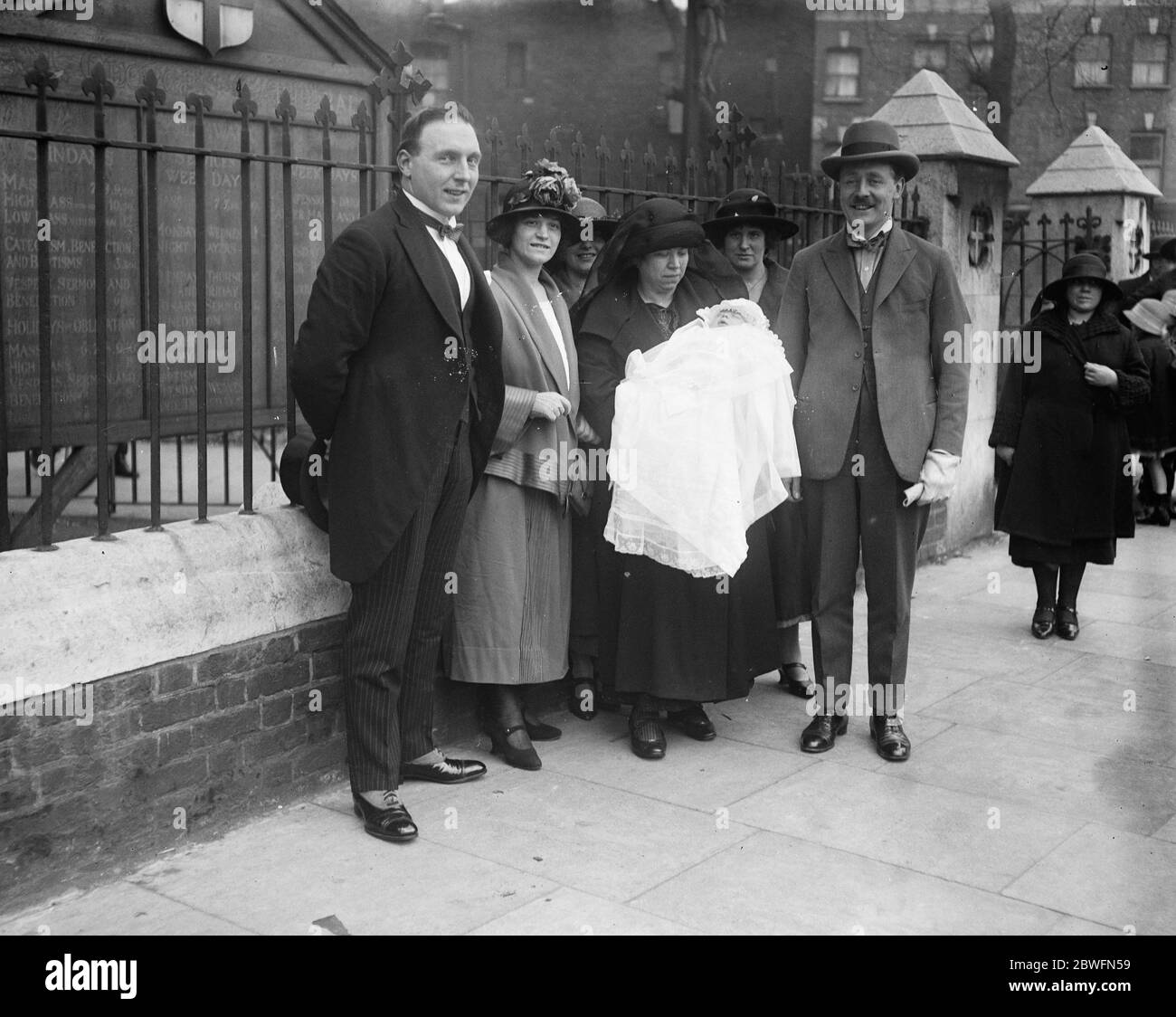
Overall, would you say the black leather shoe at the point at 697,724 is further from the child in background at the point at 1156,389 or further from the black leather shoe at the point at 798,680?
the child in background at the point at 1156,389

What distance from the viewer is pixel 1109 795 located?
15.9 ft

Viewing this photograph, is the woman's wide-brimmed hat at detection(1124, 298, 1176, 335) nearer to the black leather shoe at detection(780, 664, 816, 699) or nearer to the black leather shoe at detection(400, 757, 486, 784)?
the black leather shoe at detection(780, 664, 816, 699)

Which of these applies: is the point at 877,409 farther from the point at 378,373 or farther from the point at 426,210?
the point at 378,373

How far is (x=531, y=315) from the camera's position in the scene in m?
5.16

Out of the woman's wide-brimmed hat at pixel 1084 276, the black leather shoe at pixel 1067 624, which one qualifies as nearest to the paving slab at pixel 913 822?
the black leather shoe at pixel 1067 624

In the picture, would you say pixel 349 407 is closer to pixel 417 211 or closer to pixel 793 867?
pixel 417 211

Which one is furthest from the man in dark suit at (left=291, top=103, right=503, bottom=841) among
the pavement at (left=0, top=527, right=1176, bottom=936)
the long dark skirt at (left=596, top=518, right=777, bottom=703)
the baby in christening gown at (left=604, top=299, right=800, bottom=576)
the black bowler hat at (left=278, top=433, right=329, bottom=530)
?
the long dark skirt at (left=596, top=518, right=777, bottom=703)

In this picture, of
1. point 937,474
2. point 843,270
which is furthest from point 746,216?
point 937,474

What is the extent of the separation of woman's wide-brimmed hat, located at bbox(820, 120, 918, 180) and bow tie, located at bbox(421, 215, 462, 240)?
5.15 ft

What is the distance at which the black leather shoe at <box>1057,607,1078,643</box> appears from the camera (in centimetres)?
716

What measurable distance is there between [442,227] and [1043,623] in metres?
4.22
